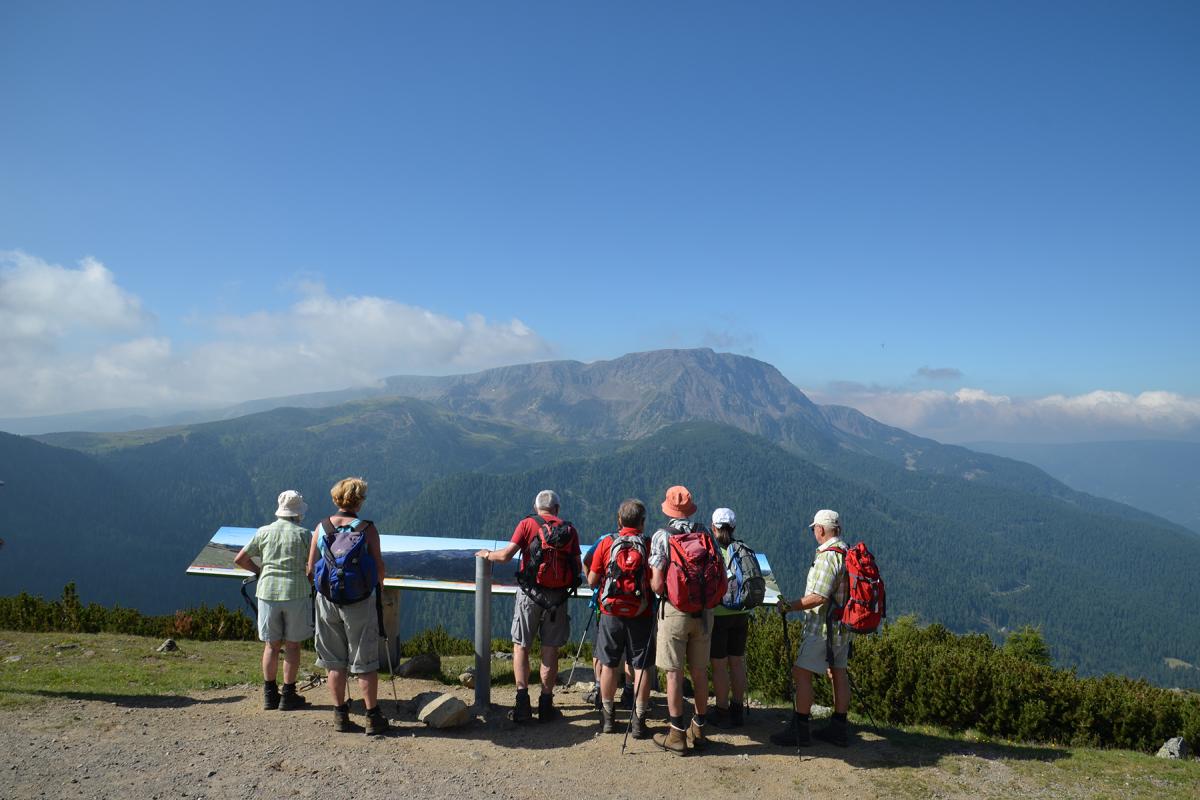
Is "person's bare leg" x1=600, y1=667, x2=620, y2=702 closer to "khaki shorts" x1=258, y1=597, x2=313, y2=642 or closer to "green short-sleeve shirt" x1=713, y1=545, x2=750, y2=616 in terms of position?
"green short-sleeve shirt" x1=713, y1=545, x2=750, y2=616

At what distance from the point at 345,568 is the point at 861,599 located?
5049mm

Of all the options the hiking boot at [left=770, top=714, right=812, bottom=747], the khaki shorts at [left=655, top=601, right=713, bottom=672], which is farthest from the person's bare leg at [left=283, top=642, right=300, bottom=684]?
the hiking boot at [left=770, top=714, right=812, bottom=747]

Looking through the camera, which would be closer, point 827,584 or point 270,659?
point 827,584

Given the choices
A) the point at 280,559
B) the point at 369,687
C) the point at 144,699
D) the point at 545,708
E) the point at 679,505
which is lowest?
the point at 144,699

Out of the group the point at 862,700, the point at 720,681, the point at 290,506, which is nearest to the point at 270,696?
the point at 290,506

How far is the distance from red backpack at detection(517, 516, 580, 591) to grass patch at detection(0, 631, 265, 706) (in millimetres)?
4648

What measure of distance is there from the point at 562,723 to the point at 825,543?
11.6 feet

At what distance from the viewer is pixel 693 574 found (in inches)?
258

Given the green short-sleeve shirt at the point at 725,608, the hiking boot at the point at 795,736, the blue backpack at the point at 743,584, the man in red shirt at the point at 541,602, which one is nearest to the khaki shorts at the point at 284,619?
the man in red shirt at the point at 541,602

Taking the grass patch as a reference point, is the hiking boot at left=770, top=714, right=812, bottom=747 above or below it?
above

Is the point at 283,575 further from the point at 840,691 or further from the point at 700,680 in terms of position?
the point at 840,691

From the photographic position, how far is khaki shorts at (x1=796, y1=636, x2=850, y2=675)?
23.1 ft

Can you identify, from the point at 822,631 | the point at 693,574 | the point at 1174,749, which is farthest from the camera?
the point at 1174,749

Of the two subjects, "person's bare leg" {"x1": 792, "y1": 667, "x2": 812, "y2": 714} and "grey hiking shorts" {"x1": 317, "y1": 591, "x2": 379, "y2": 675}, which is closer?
"grey hiking shorts" {"x1": 317, "y1": 591, "x2": 379, "y2": 675}
